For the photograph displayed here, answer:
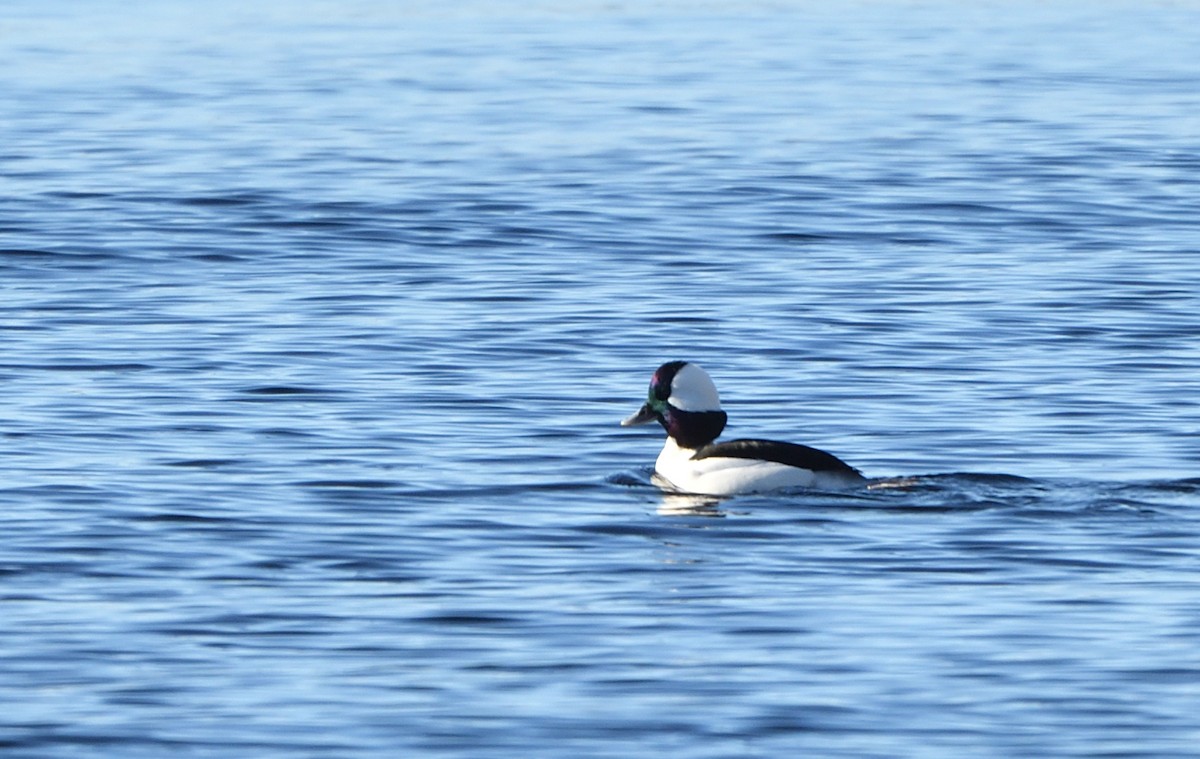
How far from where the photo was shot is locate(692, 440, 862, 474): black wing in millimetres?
13672

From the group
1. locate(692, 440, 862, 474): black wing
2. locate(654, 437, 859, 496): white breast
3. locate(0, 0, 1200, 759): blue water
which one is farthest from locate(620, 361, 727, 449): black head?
locate(692, 440, 862, 474): black wing

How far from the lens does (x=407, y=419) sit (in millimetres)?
16094

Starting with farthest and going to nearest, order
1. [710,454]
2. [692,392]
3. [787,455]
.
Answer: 1. [692,392]
2. [710,454]
3. [787,455]

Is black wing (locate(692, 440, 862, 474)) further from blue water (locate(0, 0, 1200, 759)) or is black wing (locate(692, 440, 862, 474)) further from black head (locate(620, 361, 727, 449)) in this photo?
black head (locate(620, 361, 727, 449))

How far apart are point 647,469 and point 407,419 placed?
175 cm

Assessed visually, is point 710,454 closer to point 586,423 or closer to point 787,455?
point 787,455

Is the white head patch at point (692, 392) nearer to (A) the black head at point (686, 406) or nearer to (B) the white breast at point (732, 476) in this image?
(A) the black head at point (686, 406)

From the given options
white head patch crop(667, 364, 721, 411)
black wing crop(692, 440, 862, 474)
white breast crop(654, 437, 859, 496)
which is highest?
white head patch crop(667, 364, 721, 411)

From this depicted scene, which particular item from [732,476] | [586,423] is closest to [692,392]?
[732,476]

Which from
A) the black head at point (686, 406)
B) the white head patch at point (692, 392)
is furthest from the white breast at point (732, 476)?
the white head patch at point (692, 392)

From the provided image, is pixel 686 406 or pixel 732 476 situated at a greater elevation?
pixel 686 406

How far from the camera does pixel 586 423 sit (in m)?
16.1

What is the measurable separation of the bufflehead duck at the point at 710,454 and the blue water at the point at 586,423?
6.3 inches

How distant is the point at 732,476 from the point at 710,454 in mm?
263
